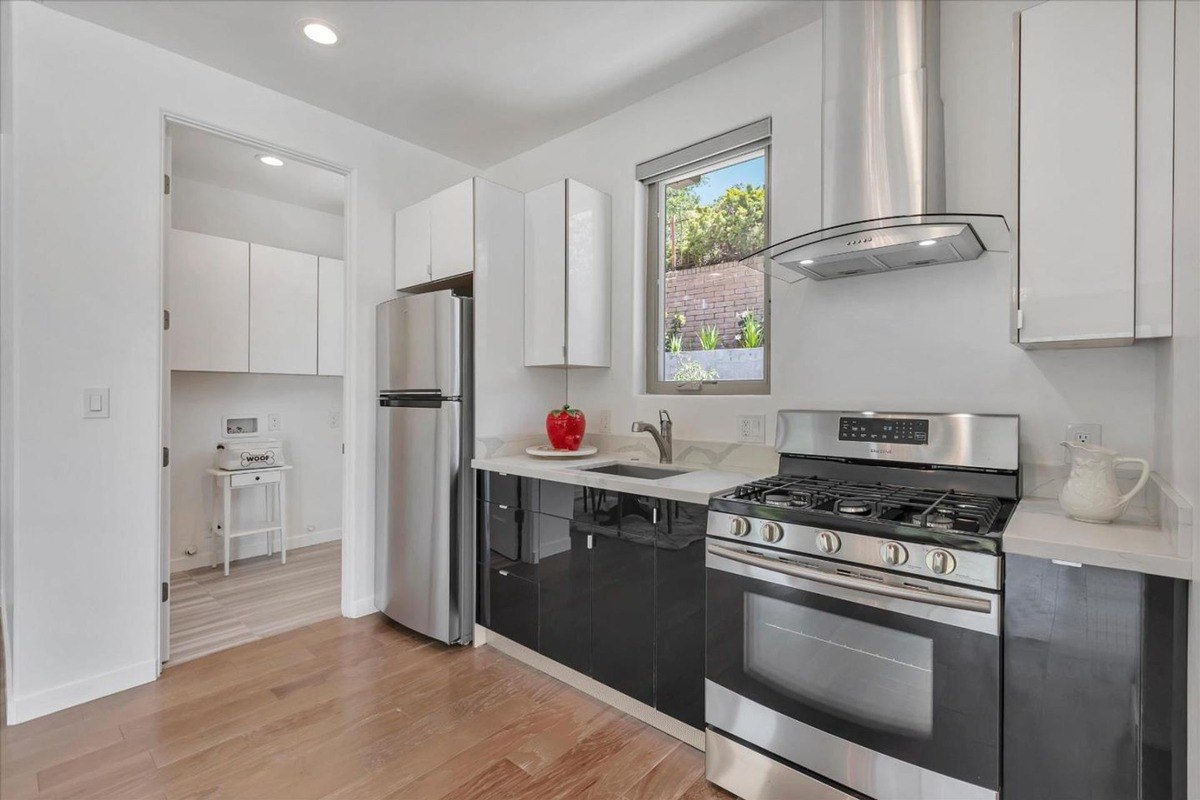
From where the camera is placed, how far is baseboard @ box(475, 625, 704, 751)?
1.97 metres

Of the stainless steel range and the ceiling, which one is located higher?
the ceiling

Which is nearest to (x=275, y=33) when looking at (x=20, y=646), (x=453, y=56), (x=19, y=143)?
(x=453, y=56)

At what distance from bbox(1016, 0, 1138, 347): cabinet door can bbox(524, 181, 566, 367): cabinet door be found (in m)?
1.88

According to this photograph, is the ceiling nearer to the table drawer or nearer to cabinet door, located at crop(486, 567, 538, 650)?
the table drawer

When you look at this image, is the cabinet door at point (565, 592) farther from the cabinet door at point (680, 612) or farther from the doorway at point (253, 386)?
the doorway at point (253, 386)

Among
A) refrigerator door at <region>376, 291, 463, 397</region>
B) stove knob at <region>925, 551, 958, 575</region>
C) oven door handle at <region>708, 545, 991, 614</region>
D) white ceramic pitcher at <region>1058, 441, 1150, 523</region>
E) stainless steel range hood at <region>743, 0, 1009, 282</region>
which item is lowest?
oven door handle at <region>708, 545, 991, 614</region>

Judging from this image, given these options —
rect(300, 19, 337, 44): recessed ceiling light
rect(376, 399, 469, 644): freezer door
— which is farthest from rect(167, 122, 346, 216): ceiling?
rect(376, 399, 469, 644): freezer door

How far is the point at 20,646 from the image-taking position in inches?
83.3

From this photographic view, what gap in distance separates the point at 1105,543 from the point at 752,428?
1.29 metres

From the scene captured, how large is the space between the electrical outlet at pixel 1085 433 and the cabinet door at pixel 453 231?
8.03 ft

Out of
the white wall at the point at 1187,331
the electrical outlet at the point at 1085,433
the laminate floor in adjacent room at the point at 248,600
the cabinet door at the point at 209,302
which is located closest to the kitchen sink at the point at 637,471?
the electrical outlet at the point at 1085,433

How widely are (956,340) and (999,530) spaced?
0.80 m

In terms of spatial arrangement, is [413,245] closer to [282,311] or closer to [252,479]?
[282,311]

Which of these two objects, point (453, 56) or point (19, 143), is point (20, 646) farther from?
point (453, 56)
